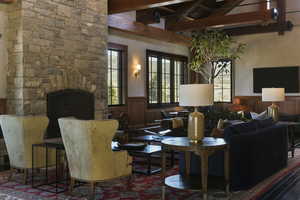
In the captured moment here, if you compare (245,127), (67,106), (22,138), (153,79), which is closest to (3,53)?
(67,106)

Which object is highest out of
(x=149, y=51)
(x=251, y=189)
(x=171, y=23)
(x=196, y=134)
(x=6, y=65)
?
(x=171, y=23)

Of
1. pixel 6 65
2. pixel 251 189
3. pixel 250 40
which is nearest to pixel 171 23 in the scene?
pixel 250 40

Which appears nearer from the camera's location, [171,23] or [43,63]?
[43,63]

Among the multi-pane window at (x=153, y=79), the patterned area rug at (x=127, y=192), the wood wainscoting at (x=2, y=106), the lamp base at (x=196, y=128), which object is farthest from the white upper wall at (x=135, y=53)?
the lamp base at (x=196, y=128)

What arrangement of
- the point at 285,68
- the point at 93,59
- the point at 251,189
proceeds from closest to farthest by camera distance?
the point at 251,189 → the point at 93,59 → the point at 285,68

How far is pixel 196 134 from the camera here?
4.08 meters

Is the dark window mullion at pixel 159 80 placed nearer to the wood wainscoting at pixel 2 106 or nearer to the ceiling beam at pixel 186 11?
the ceiling beam at pixel 186 11

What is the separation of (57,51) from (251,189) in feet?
14.4

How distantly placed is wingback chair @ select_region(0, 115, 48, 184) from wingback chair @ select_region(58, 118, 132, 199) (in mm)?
992

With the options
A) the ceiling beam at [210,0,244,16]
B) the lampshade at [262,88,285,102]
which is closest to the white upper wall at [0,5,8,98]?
the lampshade at [262,88,285,102]

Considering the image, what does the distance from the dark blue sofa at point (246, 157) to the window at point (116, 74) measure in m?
5.52

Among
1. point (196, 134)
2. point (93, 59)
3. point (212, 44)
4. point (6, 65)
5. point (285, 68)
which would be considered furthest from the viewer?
point (285, 68)

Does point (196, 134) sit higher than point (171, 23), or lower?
lower

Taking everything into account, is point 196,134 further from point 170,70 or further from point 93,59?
point 170,70
